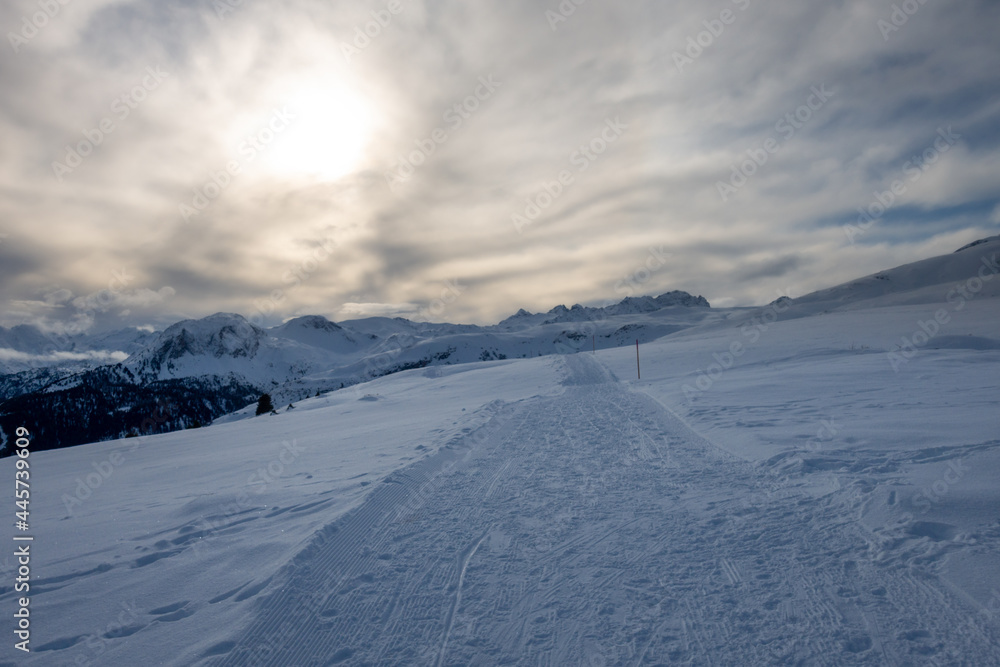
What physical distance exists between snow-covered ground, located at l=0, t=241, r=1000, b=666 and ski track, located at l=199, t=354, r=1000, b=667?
2cm

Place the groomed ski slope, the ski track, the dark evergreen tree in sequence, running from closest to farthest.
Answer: the ski track
the groomed ski slope
the dark evergreen tree

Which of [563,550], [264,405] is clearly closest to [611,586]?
[563,550]

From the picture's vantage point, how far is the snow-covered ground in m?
3.86

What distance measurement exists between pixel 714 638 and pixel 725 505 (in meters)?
2.97

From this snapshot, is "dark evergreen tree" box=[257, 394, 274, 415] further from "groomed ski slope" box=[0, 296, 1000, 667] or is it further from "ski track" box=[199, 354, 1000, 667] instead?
"ski track" box=[199, 354, 1000, 667]

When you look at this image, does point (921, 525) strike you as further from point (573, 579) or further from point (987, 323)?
point (987, 323)

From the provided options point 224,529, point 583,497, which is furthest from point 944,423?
point 224,529

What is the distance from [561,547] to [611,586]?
3.16ft

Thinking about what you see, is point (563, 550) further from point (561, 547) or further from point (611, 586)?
point (611, 586)

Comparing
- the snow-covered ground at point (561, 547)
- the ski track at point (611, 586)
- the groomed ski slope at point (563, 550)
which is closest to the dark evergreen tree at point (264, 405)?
the snow-covered ground at point (561, 547)

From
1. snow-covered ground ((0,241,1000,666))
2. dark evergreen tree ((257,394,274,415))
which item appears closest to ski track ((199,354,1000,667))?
snow-covered ground ((0,241,1000,666))

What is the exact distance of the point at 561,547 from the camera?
17.9ft

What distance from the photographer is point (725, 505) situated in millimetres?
6352

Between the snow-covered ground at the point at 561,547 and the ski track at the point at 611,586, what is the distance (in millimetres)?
24
